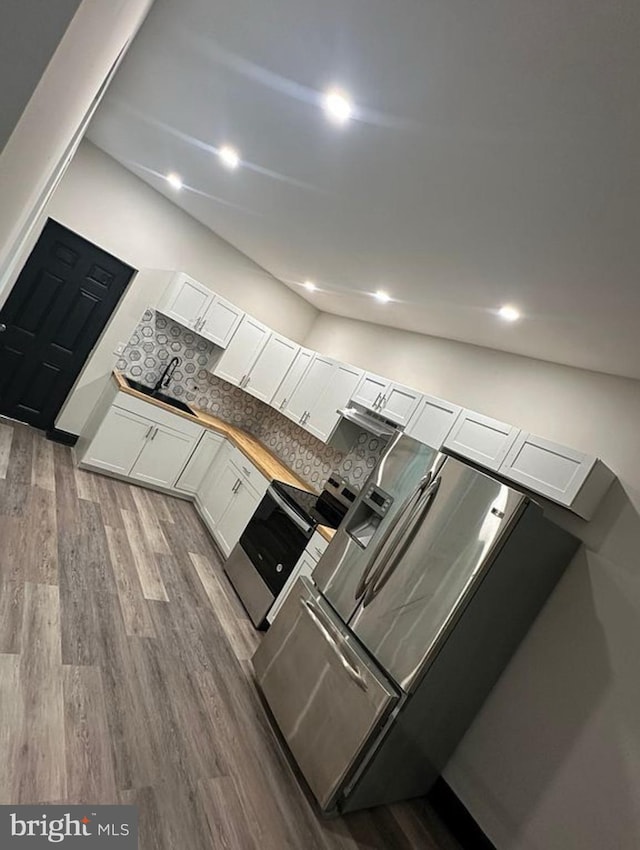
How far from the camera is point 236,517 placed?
421 centimetres

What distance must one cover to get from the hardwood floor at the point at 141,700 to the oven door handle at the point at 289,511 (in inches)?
29.6

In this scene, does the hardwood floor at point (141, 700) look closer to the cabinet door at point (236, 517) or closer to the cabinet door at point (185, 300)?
the cabinet door at point (236, 517)

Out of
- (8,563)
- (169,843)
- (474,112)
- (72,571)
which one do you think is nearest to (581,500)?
(474,112)

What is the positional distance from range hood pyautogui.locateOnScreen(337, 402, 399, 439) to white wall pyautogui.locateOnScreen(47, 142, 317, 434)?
2099mm

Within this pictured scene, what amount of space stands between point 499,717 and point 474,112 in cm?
285

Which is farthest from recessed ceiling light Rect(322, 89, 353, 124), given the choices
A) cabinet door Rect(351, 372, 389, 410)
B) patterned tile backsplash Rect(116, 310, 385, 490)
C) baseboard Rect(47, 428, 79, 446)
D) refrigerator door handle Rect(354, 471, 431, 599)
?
baseboard Rect(47, 428, 79, 446)

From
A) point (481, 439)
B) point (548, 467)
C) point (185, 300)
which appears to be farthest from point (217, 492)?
point (548, 467)

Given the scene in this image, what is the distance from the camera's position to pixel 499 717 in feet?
8.68

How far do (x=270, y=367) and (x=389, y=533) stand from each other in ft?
9.80

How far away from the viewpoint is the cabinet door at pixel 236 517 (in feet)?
13.5

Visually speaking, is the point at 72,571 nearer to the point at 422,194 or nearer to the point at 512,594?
the point at 512,594

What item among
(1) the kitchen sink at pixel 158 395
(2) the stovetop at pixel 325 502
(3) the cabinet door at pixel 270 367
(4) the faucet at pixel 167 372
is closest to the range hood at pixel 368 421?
(2) the stovetop at pixel 325 502

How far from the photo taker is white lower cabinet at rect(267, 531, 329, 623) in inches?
130

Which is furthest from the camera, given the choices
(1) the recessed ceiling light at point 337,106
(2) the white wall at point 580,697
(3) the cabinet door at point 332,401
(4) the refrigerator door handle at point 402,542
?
(3) the cabinet door at point 332,401
